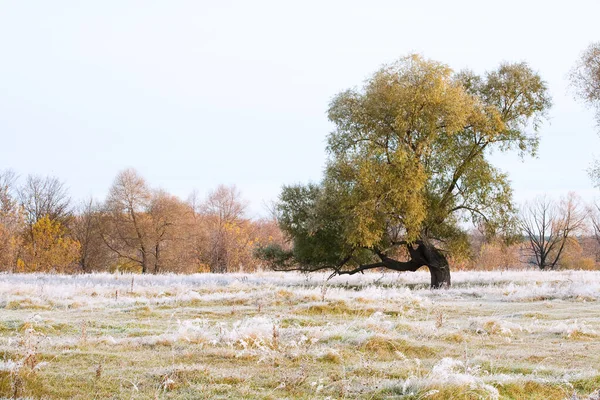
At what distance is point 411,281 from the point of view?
97.7 feet

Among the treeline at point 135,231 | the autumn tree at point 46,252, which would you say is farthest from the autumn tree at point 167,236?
the autumn tree at point 46,252

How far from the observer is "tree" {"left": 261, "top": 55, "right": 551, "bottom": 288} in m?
23.1

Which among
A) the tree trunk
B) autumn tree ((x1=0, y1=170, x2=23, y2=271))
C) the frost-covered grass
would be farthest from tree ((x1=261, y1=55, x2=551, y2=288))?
autumn tree ((x1=0, y1=170, x2=23, y2=271))

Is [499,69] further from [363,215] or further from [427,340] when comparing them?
[427,340]

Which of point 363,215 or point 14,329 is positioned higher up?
point 363,215

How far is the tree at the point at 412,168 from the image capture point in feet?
75.8

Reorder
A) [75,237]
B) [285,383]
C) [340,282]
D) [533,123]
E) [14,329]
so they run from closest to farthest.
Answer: [285,383]
[14,329]
[533,123]
[340,282]
[75,237]

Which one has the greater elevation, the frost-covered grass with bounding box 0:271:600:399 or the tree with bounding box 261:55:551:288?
the tree with bounding box 261:55:551:288

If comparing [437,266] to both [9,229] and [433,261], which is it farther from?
[9,229]

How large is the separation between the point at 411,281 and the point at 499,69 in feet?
37.5

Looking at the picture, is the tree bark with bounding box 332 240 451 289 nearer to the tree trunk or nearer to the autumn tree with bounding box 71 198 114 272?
the tree trunk

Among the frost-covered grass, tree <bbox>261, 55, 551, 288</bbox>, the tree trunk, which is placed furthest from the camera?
the tree trunk

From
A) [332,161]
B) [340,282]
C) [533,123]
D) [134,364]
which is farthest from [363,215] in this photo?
[134,364]

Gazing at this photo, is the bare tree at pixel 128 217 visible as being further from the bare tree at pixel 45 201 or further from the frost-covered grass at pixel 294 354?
the frost-covered grass at pixel 294 354
